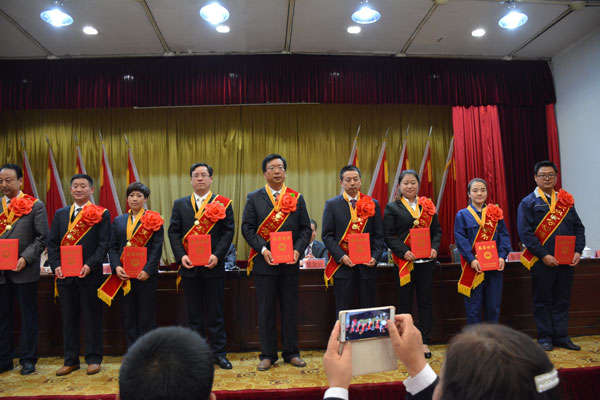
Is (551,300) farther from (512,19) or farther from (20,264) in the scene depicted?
(20,264)

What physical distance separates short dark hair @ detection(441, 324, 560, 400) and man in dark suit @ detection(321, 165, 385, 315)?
7.66ft

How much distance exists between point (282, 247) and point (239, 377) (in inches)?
36.9

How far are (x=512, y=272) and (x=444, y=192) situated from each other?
7.45 feet

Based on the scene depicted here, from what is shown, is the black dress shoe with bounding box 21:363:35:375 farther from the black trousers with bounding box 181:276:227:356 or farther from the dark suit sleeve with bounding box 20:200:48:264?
the black trousers with bounding box 181:276:227:356

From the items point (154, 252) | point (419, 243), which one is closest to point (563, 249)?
point (419, 243)

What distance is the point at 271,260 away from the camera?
2971 mm

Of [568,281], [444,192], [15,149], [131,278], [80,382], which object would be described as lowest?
[80,382]

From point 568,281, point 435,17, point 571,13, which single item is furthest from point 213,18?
point 568,281

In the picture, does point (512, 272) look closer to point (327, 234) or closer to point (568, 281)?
point (568, 281)

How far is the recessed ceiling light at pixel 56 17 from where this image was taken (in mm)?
4157

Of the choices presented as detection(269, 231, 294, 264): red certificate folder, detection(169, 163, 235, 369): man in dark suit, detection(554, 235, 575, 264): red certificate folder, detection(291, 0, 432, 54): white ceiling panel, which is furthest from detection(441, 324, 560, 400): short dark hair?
detection(291, 0, 432, 54): white ceiling panel

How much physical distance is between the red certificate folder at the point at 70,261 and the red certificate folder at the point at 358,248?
2.05 metres

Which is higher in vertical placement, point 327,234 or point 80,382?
point 327,234

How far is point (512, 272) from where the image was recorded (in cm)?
371
